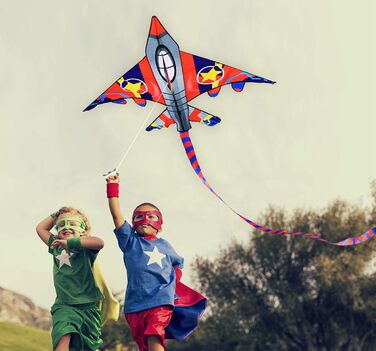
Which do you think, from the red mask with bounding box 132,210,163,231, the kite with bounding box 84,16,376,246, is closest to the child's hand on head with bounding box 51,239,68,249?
the red mask with bounding box 132,210,163,231

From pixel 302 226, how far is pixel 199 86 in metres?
22.1

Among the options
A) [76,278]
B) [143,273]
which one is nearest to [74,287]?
[76,278]

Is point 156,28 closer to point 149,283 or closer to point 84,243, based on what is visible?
point 84,243

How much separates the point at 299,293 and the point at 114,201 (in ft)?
79.8

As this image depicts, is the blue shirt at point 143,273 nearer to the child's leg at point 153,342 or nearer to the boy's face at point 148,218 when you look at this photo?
the boy's face at point 148,218

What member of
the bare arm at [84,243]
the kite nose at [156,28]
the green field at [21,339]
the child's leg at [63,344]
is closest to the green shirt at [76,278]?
Result: the bare arm at [84,243]

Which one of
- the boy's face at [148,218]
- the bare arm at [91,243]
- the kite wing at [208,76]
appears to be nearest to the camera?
the bare arm at [91,243]

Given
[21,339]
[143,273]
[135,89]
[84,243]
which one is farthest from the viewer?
[21,339]

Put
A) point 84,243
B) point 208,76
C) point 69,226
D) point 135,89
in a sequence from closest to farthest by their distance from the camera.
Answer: point 84,243 < point 69,226 < point 208,76 < point 135,89

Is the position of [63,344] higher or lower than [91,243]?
lower

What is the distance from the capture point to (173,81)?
23.8ft

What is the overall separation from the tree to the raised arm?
23.4 metres

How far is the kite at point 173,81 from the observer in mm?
7094

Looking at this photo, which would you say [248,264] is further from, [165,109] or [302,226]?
[165,109]
